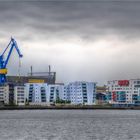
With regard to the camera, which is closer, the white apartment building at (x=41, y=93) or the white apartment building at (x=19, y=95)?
the white apartment building at (x=19, y=95)

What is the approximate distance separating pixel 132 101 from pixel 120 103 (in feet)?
9.54

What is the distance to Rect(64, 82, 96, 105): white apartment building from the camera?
138 metres

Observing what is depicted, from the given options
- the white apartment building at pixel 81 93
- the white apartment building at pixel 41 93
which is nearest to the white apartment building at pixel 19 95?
the white apartment building at pixel 41 93

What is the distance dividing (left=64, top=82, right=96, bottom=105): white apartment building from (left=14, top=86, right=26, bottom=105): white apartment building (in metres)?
10.7

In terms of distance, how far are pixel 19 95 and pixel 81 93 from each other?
14.1 metres

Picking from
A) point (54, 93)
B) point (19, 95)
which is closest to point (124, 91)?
point (54, 93)

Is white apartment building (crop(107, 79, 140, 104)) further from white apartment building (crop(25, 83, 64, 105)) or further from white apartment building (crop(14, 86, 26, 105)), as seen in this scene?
white apartment building (crop(14, 86, 26, 105))

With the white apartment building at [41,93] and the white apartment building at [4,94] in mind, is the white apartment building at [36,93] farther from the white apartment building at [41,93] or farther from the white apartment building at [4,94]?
the white apartment building at [4,94]

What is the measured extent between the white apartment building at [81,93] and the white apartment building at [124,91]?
4768 millimetres

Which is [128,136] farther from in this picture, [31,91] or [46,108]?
[31,91]

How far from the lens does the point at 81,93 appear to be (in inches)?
5438

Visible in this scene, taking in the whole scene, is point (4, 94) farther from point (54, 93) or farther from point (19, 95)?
point (54, 93)

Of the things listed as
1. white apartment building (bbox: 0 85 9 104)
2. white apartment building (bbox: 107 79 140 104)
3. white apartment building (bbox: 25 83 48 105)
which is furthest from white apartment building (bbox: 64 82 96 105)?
white apartment building (bbox: 0 85 9 104)

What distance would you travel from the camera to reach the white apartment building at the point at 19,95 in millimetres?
133500
